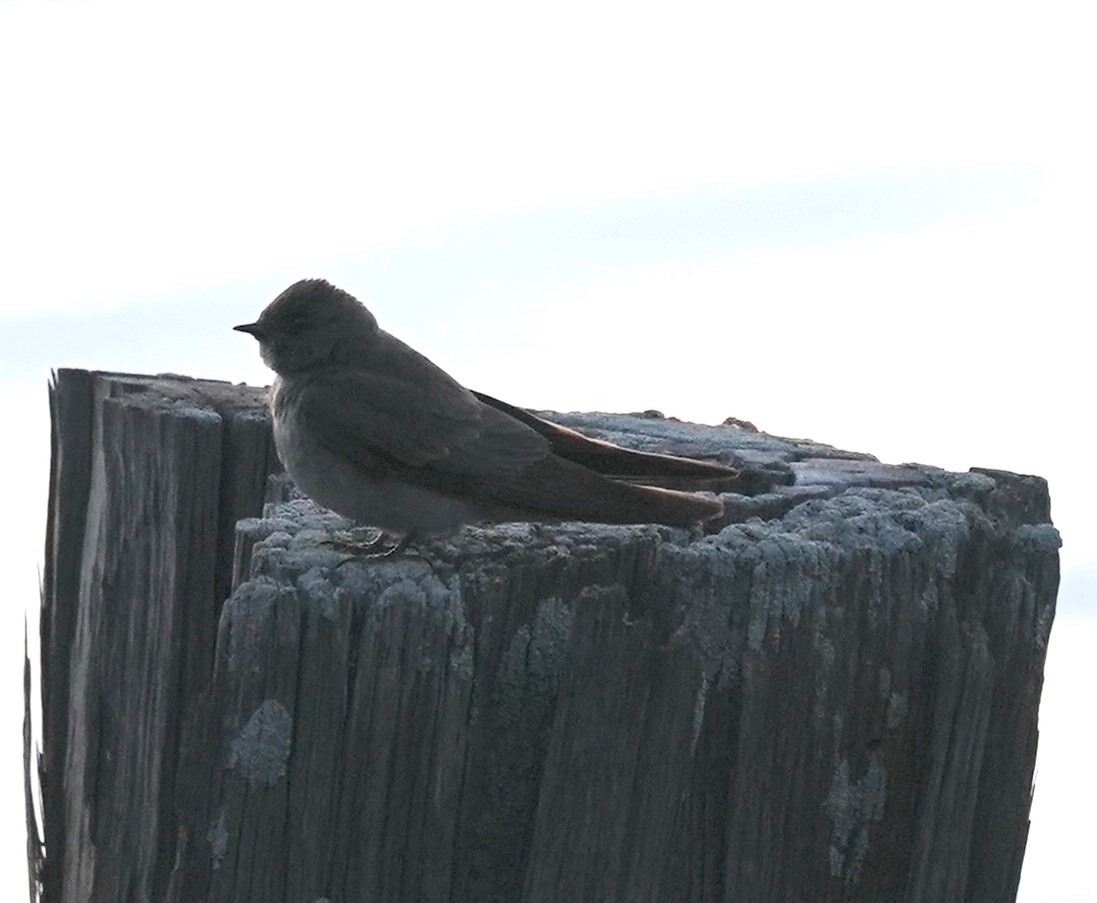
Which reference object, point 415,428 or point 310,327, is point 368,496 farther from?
point 310,327

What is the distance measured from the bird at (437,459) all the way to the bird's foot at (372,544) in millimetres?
32

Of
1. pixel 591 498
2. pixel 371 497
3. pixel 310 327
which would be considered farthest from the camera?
pixel 310 327

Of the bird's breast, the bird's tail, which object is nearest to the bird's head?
the bird's breast

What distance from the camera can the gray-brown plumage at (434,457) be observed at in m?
4.58

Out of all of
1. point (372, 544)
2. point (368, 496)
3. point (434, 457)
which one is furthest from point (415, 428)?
point (372, 544)

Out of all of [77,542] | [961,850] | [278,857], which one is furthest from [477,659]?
[77,542]

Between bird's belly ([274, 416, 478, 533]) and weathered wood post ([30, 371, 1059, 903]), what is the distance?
0.08 metres

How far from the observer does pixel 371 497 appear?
482 cm

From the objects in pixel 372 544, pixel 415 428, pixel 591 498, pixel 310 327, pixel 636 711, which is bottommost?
pixel 636 711

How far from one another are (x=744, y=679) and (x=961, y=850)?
817 millimetres

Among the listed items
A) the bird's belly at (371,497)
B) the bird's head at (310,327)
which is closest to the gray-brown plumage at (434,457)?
the bird's belly at (371,497)

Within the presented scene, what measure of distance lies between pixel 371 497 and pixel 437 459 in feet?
0.68

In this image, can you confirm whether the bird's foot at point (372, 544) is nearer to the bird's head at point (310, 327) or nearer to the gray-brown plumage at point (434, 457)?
the gray-brown plumage at point (434, 457)

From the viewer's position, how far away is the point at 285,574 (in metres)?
3.75
